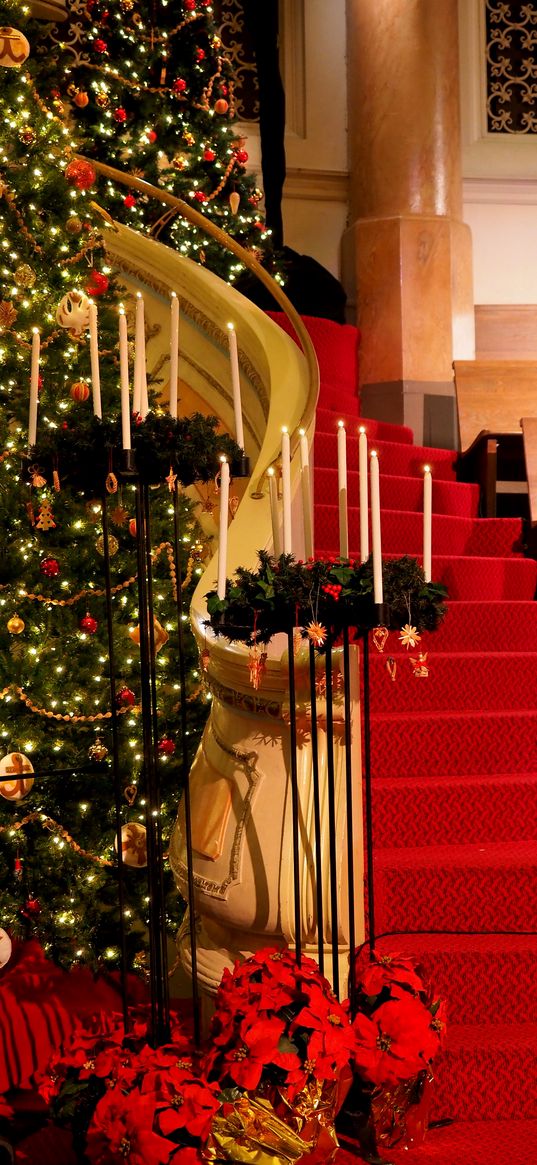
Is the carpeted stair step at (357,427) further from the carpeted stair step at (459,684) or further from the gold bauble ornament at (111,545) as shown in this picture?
the gold bauble ornament at (111,545)

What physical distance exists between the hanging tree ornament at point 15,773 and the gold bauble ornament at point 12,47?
1995mm

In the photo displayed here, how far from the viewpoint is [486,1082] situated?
246 centimetres

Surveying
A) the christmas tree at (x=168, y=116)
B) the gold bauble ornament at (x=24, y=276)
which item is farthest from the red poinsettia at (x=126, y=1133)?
the christmas tree at (x=168, y=116)

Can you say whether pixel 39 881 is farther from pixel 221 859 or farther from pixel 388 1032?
pixel 388 1032

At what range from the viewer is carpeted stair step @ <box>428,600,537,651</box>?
155 inches

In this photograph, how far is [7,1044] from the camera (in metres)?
2.64

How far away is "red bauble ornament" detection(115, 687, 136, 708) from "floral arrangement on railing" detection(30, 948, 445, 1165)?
3.68 ft

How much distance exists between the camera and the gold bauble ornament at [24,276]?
3.44 meters

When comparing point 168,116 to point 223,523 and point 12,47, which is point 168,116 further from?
point 223,523

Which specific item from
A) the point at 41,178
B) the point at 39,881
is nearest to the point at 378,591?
the point at 39,881

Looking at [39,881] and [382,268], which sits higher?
[382,268]

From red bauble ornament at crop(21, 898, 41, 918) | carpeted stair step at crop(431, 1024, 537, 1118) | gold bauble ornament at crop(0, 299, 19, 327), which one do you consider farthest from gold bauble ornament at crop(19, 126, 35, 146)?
carpeted stair step at crop(431, 1024, 537, 1118)

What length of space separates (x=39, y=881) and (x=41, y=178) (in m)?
2.10

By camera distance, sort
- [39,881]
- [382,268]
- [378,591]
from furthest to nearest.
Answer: [382,268] → [39,881] → [378,591]
